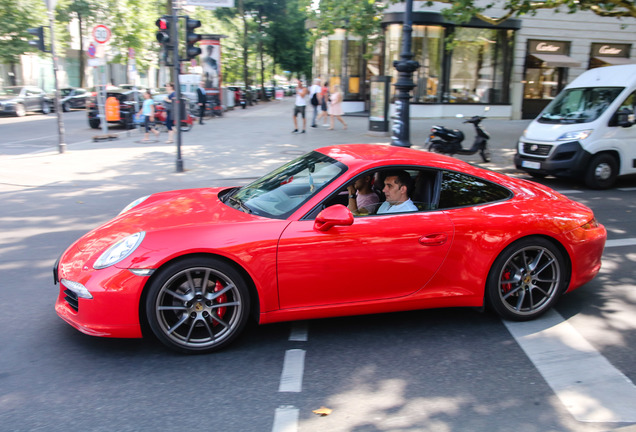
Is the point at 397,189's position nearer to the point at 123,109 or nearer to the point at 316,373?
the point at 316,373

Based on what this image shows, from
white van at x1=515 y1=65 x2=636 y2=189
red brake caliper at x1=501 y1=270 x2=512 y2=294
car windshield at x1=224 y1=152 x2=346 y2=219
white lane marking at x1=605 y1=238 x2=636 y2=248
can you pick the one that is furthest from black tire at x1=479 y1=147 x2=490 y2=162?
red brake caliper at x1=501 y1=270 x2=512 y2=294

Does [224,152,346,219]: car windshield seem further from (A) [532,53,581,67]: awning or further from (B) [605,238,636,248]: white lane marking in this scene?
(A) [532,53,581,67]: awning

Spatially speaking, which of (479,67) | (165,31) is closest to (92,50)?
(165,31)

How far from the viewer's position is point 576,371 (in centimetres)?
375

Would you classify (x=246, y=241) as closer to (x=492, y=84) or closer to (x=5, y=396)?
(x=5, y=396)

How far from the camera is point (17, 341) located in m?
4.07

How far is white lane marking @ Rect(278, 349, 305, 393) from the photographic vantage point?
3480mm

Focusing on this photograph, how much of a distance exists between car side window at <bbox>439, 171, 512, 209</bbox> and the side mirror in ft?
2.99

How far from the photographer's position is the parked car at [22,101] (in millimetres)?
28125

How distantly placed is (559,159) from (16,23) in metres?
35.2

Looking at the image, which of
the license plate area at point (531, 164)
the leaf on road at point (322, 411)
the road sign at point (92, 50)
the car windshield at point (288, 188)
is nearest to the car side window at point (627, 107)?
the license plate area at point (531, 164)

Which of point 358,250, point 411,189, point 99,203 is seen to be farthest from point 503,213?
point 99,203

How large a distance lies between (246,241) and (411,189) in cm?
148

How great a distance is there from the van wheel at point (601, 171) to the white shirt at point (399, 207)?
24.1ft
